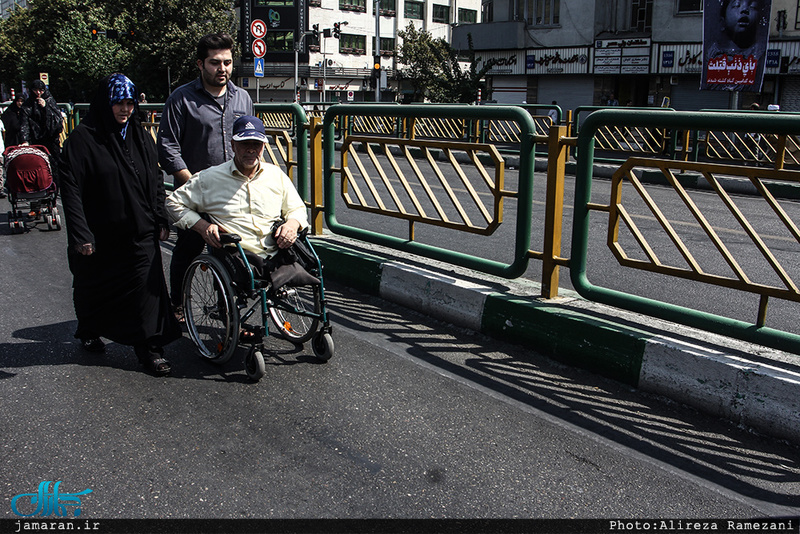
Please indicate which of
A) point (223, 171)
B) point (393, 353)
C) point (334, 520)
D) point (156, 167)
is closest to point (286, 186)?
point (223, 171)

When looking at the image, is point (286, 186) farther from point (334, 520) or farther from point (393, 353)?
point (334, 520)

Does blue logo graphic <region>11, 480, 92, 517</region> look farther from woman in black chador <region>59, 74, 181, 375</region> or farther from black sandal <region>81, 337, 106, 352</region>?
black sandal <region>81, 337, 106, 352</region>

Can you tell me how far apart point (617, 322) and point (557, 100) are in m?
38.5

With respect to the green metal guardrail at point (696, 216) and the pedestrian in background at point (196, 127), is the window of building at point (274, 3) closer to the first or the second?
the pedestrian in background at point (196, 127)

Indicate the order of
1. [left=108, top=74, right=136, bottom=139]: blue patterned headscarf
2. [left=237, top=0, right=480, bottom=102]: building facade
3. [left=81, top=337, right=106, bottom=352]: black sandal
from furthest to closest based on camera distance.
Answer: [left=237, top=0, right=480, bottom=102]: building facade, [left=81, top=337, right=106, bottom=352]: black sandal, [left=108, top=74, right=136, bottom=139]: blue patterned headscarf

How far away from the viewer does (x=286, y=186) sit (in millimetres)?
4812

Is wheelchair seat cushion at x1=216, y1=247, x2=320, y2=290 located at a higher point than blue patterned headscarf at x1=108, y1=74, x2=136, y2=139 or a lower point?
lower

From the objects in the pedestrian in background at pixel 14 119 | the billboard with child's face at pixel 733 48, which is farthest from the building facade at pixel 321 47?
the pedestrian in background at pixel 14 119

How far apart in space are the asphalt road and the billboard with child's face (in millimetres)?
16837

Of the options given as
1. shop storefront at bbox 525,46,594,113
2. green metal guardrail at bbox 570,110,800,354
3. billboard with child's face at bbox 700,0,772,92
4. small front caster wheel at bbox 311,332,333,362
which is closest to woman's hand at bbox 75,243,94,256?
small front caster wheel at bbox 311,332,333,362

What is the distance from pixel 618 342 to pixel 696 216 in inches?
34.8

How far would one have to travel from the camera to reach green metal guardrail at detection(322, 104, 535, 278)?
5.18m

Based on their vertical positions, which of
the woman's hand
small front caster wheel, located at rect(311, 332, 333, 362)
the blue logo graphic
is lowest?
the blue logo graphic

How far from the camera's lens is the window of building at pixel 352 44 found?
69062mm
